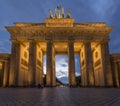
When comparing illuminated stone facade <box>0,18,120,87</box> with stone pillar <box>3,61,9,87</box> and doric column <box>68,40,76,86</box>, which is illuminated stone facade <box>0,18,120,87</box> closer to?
doric column <box>68,40,76,86</box>

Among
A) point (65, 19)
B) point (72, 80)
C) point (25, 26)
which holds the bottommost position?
point (72, 80)

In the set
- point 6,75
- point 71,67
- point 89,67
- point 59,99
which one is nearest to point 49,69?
point 71,67

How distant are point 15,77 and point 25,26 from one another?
13831mm

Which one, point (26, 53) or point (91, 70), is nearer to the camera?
point (91, 70)

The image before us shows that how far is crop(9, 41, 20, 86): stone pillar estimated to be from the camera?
3731 cm

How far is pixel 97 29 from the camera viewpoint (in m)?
39.6

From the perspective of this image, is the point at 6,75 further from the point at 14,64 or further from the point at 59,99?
the point at 59,99

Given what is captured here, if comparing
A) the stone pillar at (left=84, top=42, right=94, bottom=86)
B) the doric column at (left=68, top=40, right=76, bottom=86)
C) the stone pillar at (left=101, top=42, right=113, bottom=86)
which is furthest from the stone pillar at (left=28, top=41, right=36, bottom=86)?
the stone pillar at (left=101, top=42, right=113, bottom=86)

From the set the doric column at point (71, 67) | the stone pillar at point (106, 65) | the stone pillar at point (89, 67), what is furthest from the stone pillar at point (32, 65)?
the stone pillar at point (106, 65)

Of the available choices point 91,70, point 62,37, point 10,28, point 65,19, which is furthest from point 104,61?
point 10,28

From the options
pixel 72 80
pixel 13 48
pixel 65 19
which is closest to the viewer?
pixel 72 80

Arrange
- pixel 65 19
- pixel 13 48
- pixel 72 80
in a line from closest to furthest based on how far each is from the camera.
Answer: pixel 72 80, pixel 13 48, pixel 65 19

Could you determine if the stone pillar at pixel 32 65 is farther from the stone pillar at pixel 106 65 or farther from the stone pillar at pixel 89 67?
the stone pillar at pixel 106 65

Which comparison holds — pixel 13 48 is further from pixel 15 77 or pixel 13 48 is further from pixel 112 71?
pixel 112 71
